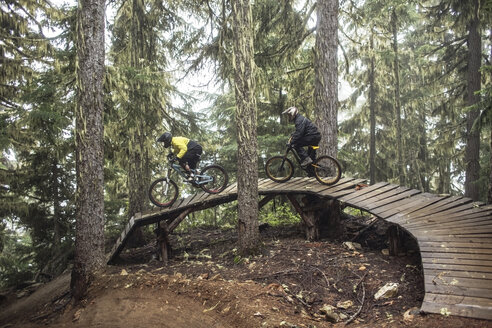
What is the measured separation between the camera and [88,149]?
7.74 m

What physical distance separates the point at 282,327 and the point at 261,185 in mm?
5791

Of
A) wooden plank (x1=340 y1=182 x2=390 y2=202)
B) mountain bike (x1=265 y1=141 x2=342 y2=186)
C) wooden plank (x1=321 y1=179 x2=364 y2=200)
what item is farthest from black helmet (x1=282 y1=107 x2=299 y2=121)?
wooden plank (x1=340 y1=182 x2=390 y2=202)

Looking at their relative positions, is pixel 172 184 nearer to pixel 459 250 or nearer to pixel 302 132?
pixel 302 132

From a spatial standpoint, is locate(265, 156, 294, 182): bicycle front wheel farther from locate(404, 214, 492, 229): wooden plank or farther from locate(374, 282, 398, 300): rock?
locate(374, 282, 398, 300): rock

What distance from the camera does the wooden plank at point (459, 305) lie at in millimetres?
4133

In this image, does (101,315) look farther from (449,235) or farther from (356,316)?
(449,235)

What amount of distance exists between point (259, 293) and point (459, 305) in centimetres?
306

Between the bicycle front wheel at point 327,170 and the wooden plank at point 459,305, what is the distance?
490 cm

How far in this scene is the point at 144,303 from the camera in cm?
650

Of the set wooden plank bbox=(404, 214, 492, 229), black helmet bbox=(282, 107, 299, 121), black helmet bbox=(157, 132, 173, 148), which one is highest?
black helmet bbox=(282, 107, 299, 121)

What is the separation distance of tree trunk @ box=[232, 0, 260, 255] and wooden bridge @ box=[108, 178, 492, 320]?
1.39m

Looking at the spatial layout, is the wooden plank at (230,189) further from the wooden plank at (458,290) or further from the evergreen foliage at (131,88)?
the wooden plank at (458,290)

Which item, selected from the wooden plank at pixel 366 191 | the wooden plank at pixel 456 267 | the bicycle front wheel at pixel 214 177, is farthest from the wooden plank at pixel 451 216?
the bicycle front wheel at pixel 214 177

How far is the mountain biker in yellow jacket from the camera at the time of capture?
9766 mm
